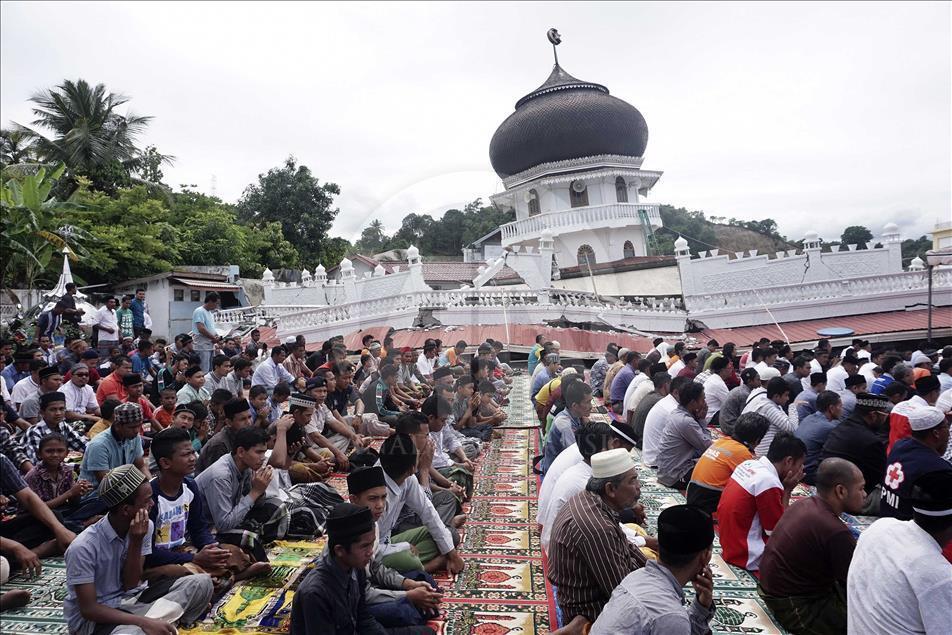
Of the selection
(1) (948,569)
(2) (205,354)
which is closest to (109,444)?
→ (1) (948,569)

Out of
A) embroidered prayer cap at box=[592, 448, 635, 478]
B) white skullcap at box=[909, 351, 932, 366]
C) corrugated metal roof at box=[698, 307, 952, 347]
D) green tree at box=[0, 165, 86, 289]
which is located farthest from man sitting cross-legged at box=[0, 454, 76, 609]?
corrugated metal roof at box=[698, 307, 952, 347]

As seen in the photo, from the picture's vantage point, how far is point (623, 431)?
615 centimetres

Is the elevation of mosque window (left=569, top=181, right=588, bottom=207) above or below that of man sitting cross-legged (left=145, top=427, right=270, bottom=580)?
above

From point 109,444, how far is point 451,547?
2.76 m

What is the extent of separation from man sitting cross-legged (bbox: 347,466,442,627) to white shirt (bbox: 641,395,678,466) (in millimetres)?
3201

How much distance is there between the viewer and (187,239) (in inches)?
928

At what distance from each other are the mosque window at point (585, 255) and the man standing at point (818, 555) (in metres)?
20.4

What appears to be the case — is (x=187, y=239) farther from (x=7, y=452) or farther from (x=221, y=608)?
(x=221, y=608)

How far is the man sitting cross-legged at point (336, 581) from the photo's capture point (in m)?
2.61

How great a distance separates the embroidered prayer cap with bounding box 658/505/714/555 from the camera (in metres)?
2.37

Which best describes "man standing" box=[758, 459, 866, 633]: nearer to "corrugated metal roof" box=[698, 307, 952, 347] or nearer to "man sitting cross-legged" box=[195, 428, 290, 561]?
"man sitting cross-legged" box=[195, 428, 290, 561]

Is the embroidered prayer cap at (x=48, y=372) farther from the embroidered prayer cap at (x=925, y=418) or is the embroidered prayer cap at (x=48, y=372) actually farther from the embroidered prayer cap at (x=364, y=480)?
A: the embroidered prayer cap at (x=925, y=418)

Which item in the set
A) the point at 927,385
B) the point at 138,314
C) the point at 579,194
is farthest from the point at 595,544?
the point at 579,194

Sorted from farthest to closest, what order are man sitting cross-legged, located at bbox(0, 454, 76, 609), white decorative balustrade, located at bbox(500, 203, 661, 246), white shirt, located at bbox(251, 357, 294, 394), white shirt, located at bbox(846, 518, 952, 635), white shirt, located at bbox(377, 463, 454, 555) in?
white decorative balustrade, located at bbox(500, 203, 661, 246) < white shirt, located at bbox(251, 357, 294, 394) < white shirt, located at bbox(377, 463, 454, 555) < man sitting cross-legged, located at bbox(0, 454, 76, 609) < white shirt, located at bbox(846, 518, 952, 635)
